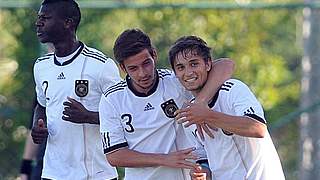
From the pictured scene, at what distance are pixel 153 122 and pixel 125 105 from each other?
177mm

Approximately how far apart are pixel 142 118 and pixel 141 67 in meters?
0.29

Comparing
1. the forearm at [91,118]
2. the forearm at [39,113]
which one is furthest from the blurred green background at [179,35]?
the forearm at [91,118]

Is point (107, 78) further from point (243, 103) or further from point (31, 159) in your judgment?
point (31, 159)

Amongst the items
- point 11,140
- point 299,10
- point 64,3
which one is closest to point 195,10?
point 299,10

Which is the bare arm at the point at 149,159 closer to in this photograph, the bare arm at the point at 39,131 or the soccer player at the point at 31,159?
the bare arm at the point at 39,131

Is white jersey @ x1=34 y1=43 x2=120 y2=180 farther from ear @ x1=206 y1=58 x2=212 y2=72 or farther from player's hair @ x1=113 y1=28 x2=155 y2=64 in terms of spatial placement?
ear @ x1=206 y1=58 x2=212 y2=72

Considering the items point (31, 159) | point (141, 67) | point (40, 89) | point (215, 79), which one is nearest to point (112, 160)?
point (141, 67)

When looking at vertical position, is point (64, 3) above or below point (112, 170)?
above

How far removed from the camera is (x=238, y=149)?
609 cm

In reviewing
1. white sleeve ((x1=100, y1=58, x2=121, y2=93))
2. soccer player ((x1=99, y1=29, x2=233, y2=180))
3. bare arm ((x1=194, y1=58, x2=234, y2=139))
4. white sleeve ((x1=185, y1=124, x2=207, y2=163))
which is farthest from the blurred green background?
bare arm ((x1=194, y1=58, x2=234, y2=139))

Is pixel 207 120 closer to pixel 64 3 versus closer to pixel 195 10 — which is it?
pixel 64 3

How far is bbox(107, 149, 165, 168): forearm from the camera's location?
6.33 meters

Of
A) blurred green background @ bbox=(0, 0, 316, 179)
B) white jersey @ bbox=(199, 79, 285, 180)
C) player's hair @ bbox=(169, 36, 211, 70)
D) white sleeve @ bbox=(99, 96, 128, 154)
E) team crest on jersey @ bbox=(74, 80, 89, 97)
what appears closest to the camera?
white jersey @ bbox=(199, 79, 285, 180)

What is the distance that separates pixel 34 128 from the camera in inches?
276
